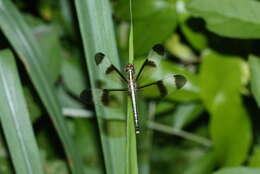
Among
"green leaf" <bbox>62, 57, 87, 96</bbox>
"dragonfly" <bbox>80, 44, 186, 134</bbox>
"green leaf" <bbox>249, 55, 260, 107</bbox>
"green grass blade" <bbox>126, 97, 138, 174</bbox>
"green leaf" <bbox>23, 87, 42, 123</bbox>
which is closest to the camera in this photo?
"green grass blade" <bbox>126, 97, 138, 174</bbox>

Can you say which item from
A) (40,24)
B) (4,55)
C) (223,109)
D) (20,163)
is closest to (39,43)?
(40,24)

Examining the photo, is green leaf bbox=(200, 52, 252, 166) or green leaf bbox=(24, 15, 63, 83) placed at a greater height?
green leaf bbox=(24, 15, 63, 83)

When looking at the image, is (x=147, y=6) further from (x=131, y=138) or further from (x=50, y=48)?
(x=131, y=138)

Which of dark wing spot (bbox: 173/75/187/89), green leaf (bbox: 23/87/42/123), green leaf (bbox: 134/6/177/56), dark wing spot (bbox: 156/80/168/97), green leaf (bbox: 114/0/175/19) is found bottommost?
green leaf (bbox: 23/87/42/123)

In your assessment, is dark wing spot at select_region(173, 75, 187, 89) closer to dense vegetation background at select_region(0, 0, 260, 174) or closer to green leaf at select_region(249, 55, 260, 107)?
dense vegetation background at select_region(0, 0, 260, 174)

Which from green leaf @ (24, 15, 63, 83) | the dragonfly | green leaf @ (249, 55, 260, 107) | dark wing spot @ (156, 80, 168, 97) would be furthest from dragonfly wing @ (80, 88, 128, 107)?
green leaf @ (249, 55, 260, 107)

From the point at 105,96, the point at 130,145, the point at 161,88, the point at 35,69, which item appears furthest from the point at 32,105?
the point at 130,145

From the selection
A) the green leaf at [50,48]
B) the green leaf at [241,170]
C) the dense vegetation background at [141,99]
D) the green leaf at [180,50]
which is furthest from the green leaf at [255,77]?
the green leaf at [50,48]
